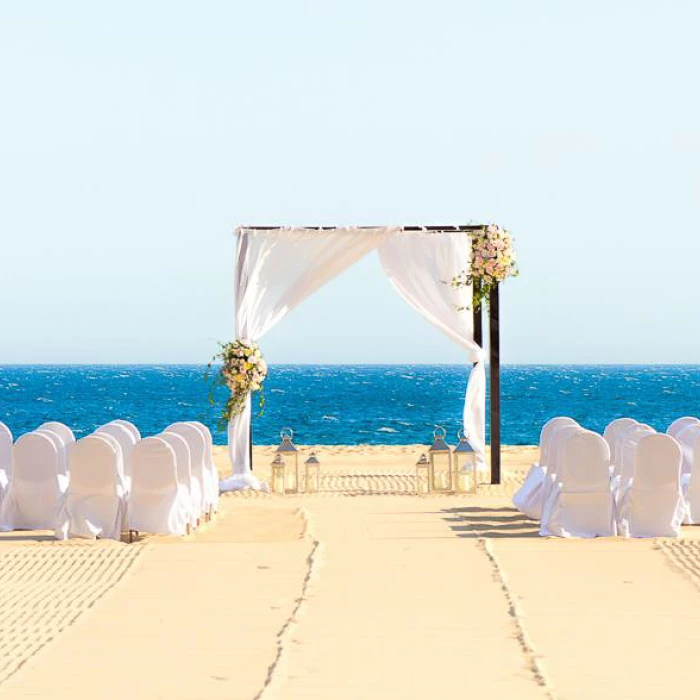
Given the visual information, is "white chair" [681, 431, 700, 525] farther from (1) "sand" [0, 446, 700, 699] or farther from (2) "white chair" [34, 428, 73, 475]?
(2) "white chair" [34, 428, 73, 475]

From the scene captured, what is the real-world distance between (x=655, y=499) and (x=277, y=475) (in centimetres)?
584

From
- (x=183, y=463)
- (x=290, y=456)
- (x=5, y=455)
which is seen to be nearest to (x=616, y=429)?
(x=290, y=456)

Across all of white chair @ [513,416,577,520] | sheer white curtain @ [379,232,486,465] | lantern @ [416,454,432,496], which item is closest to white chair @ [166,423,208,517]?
white chair @ [513,416,577,520]

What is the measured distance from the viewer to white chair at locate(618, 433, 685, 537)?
11562mm

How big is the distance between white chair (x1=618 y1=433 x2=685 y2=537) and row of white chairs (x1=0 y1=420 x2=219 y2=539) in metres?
Result: 3.84

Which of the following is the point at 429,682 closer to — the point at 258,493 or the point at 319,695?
the point at 319,695

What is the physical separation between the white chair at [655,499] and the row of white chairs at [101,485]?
12.6 feet

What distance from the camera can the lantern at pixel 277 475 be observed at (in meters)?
16.1

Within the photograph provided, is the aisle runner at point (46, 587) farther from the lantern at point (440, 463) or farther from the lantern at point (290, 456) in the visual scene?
the lantern at point (440, 463)

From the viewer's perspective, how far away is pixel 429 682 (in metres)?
6.26

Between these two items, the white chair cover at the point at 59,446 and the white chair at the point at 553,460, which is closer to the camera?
the white chair at the point at 553,460

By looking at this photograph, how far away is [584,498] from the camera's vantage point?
11656mm

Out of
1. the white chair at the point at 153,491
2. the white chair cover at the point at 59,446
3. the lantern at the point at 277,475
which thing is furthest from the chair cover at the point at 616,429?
the white chair cover at the point at 59,446

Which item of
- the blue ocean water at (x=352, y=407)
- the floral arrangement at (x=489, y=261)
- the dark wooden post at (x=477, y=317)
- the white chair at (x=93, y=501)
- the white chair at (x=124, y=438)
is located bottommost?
the blue ocean water at (x=352, y=407)
